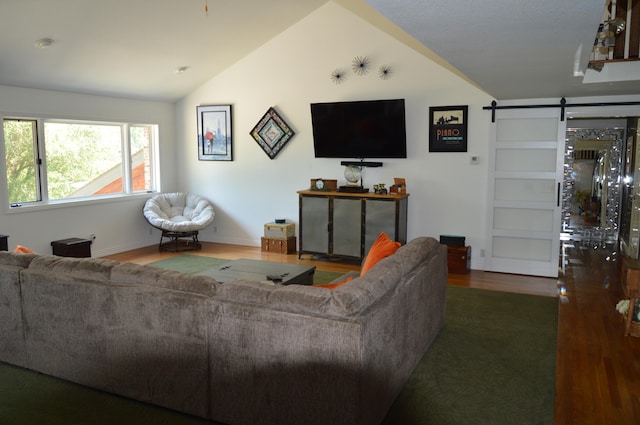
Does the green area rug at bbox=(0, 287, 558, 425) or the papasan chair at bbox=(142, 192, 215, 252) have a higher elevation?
the papasan chair at bbox=(142, 192, 215, 252)

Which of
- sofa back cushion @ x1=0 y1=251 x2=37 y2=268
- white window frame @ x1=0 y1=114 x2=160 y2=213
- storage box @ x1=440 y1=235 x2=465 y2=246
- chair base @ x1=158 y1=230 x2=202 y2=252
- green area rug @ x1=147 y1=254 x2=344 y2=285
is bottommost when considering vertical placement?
green area rug @ x1=147 y1=254 x2=344 y2=285

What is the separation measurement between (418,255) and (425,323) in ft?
1.75

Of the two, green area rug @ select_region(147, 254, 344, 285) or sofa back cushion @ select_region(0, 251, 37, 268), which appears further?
green area rug @ select_region(147, 254, 344, 285)

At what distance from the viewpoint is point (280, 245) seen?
23.9 ft

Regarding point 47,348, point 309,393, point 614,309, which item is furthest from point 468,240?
point 47,348

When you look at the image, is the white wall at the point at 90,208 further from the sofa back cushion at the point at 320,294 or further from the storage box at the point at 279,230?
the sofa back cushion at the point at 320,294

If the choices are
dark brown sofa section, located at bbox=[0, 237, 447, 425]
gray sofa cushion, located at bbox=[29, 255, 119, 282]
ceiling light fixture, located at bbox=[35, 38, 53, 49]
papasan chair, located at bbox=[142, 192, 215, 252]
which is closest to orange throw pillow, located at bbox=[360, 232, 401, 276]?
dark brown sofa section, located at bbox=[0, 237, 447, 425]

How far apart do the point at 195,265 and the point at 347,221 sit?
6.85ft

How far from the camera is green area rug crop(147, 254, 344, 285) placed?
5945mm

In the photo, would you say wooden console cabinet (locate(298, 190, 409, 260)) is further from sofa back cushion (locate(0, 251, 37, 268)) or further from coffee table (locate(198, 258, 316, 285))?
sofa back cushion (locate(0, 251, 37, 268))

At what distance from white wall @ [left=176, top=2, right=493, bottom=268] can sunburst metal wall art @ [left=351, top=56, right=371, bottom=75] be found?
7 cm

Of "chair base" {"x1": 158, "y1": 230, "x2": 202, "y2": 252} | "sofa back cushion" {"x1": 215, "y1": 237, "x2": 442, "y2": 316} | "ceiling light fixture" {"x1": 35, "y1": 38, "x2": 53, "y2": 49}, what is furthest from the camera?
"chair base" {"x1": 158, "y1": 230, "x2": 202, "y2": 252}

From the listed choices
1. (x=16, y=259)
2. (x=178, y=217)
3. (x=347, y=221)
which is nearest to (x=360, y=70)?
(x=347, y=221)

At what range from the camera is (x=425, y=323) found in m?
3.56
